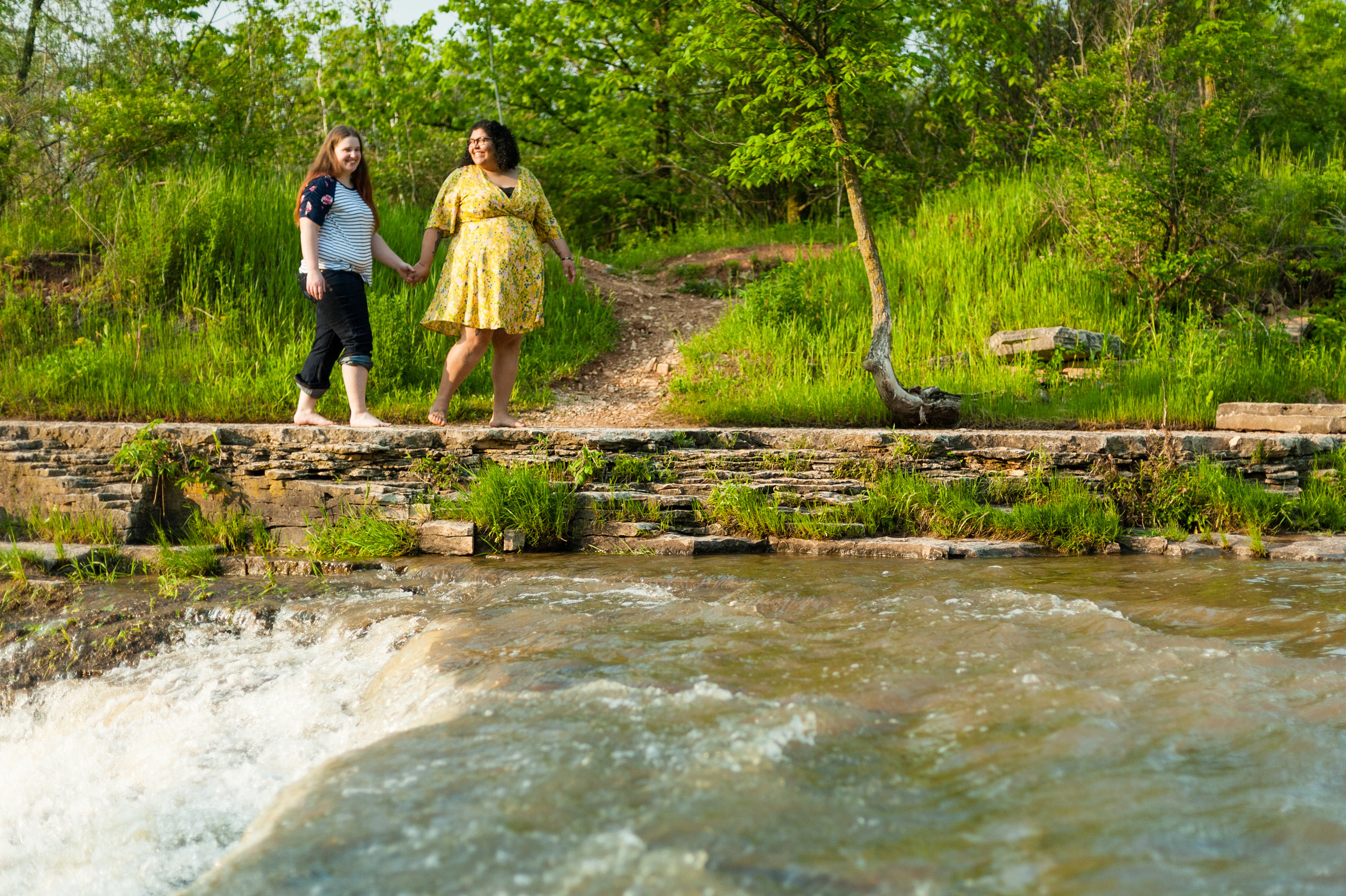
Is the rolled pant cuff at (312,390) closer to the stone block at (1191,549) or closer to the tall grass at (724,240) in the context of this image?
the stone block at (1191,549)

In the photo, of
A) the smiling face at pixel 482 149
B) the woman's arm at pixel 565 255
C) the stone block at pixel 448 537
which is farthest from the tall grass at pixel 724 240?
the stone block at pixel 448 537

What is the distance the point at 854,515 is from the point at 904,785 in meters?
3.22

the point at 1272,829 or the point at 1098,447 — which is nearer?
the point at 1272,829

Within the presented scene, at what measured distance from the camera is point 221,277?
7895mm

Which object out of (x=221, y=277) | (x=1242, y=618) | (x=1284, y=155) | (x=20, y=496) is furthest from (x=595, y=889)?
(x=1284, y=155)

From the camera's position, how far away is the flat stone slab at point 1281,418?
5.79 metres

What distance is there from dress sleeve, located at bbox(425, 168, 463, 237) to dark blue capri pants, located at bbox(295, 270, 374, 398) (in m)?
0.62

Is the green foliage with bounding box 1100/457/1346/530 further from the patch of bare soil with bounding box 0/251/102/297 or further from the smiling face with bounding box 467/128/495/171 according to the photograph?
the patch of bare soil with bounding box 0/251/102/297

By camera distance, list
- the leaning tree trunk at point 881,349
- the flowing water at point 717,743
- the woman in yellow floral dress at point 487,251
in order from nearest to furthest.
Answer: the flowing water at point 717,743 → the woman in yellow floral dress at point 487,251 → the leaning tree trunk at point 881,349

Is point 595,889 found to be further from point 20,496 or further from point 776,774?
point 20,496

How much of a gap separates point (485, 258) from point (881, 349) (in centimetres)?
276

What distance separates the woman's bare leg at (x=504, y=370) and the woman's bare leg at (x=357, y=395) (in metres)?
0.79

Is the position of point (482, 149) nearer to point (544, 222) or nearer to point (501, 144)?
point (501, 144)

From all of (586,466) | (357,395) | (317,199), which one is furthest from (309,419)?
(586,466)
